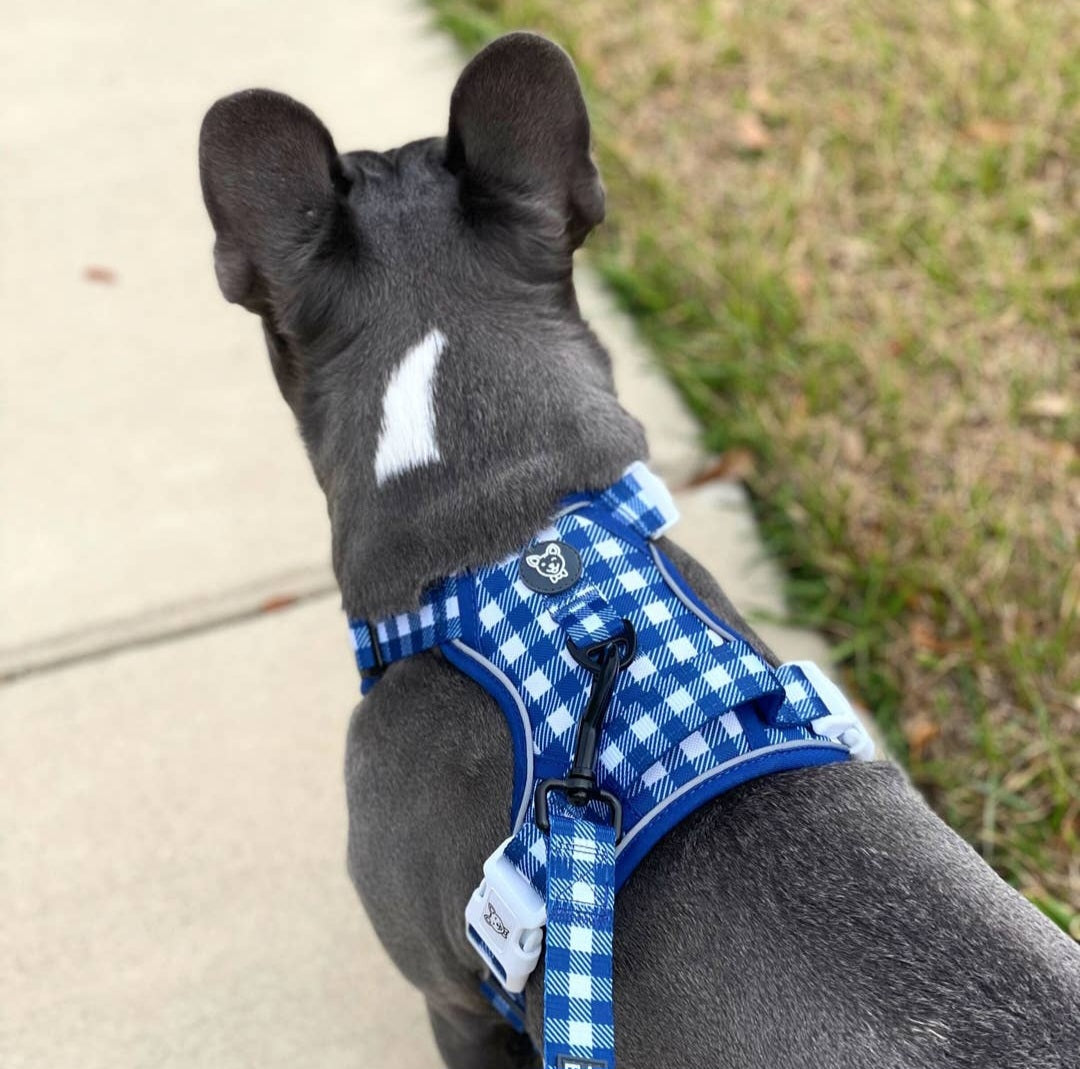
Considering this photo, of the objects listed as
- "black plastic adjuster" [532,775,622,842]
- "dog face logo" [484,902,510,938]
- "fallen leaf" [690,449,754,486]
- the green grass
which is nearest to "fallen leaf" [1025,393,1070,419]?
the green grass

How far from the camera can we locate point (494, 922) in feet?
5.87

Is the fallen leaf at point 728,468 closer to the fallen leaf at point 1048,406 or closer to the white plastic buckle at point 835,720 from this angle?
the fallen leaf at point 1048,406

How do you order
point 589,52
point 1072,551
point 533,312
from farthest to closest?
point 589,52 → point 1072,551 → point 533,312

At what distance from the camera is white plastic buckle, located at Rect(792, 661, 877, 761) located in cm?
181

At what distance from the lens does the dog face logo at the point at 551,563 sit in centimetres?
191

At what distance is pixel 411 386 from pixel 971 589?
6.01ft

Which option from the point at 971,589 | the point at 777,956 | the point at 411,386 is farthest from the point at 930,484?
the point at 777,956

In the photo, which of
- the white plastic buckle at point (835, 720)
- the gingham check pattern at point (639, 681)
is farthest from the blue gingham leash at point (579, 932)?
the white plastic buckle at point (835, 720)

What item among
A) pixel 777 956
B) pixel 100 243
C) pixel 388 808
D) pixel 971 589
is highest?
pixel 777 956

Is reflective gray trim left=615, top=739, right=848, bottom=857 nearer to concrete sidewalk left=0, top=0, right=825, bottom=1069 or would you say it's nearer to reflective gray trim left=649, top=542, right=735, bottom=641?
reflective gray trim left=649, top=542, right=735, bottom=641

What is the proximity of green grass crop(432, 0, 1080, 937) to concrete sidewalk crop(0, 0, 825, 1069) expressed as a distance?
0.24m

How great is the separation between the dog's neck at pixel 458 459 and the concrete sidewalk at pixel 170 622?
1.14m

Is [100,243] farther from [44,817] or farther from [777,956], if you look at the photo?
[777,956]

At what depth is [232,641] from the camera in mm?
3455
